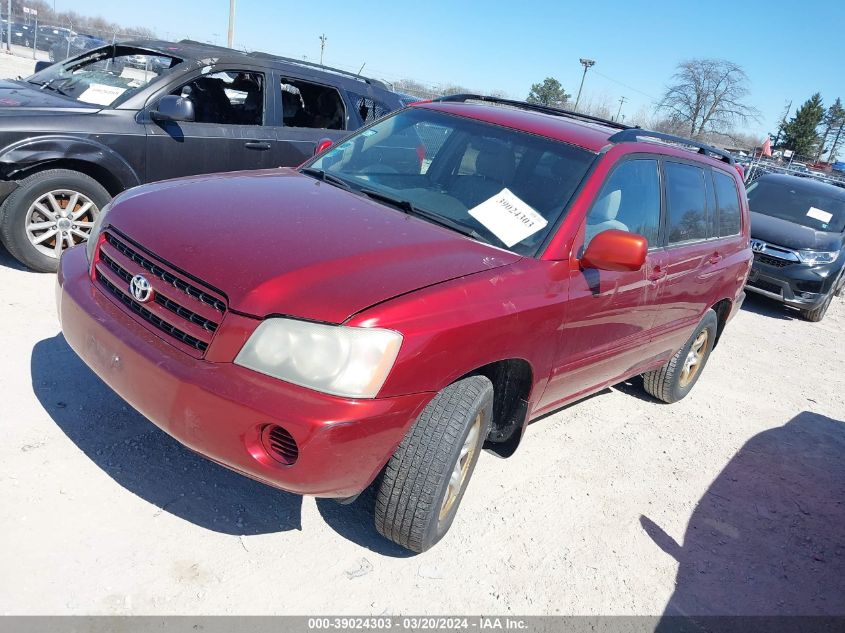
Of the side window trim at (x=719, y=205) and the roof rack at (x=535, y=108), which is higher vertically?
the roof rack at (x=535, y=108)

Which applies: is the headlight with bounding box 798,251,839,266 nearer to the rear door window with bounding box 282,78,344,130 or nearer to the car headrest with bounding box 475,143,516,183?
the rear door window with bounding box 282,78,344,130

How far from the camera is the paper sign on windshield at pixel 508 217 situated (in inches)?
121

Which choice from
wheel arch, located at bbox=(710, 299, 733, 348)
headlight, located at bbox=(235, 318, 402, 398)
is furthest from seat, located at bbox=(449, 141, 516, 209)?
wheel arch, located at bbox=(710, 299, 733, 348)

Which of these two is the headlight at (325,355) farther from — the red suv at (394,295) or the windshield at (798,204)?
the windshield at (798,204)

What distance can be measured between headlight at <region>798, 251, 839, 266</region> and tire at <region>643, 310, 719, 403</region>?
4528 millimetres

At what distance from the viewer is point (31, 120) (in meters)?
4.71

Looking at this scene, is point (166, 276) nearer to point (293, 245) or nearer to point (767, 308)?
point (293, 245)

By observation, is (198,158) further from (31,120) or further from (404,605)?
(404,605)

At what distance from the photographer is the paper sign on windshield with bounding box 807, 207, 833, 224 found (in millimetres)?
9859

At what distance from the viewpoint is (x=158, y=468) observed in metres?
3.07

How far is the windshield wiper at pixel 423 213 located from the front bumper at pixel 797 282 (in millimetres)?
6906

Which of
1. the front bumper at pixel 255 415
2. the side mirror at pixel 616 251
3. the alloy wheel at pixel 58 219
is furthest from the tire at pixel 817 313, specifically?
the alloy wheel at pixel 58 219

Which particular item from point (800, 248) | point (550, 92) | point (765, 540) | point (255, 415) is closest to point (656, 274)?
point (765, 540)

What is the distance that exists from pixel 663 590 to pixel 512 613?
79 cm
